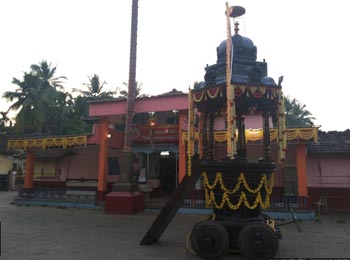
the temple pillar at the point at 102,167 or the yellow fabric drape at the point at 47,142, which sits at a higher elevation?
the yellow fabric drape at the point at 47,142

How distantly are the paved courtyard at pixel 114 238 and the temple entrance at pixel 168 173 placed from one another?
632 centimetres

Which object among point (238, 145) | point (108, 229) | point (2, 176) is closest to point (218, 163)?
point (238, 145)

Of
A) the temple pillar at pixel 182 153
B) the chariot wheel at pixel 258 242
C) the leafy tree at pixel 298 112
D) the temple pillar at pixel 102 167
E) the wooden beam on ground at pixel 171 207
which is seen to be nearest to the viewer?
the chariot wheel at pixel 258 242

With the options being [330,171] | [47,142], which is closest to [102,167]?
[47,142]

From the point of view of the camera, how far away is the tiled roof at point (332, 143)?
14586 mm

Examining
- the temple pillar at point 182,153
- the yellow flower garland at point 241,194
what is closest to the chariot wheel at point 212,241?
the yellow flower garland at point 241,194

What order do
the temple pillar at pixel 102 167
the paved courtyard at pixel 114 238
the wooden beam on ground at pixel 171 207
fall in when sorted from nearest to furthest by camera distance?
the paved courtyard at pixel 114 238
the wooden beam on ground at pixel 171 207
the temple pillar at pixel 102 167

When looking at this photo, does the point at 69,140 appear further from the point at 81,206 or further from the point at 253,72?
the point at 253,72

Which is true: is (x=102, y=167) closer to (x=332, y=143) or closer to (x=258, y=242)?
(x=258, y=242)

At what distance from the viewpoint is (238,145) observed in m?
8.96

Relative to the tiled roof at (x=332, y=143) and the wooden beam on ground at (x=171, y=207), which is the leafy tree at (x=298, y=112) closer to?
the tiled roof at (x=332, y=143)

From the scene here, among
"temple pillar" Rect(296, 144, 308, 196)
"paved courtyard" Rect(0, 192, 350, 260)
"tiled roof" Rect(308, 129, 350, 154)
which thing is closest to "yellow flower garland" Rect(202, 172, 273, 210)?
"paved courtyard" Rect(0, 192, 350, 260)

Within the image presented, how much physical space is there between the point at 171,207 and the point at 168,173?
11.9 meters

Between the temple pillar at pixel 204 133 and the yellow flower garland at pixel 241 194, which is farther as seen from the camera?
the temple pillar at pixel 204 133
